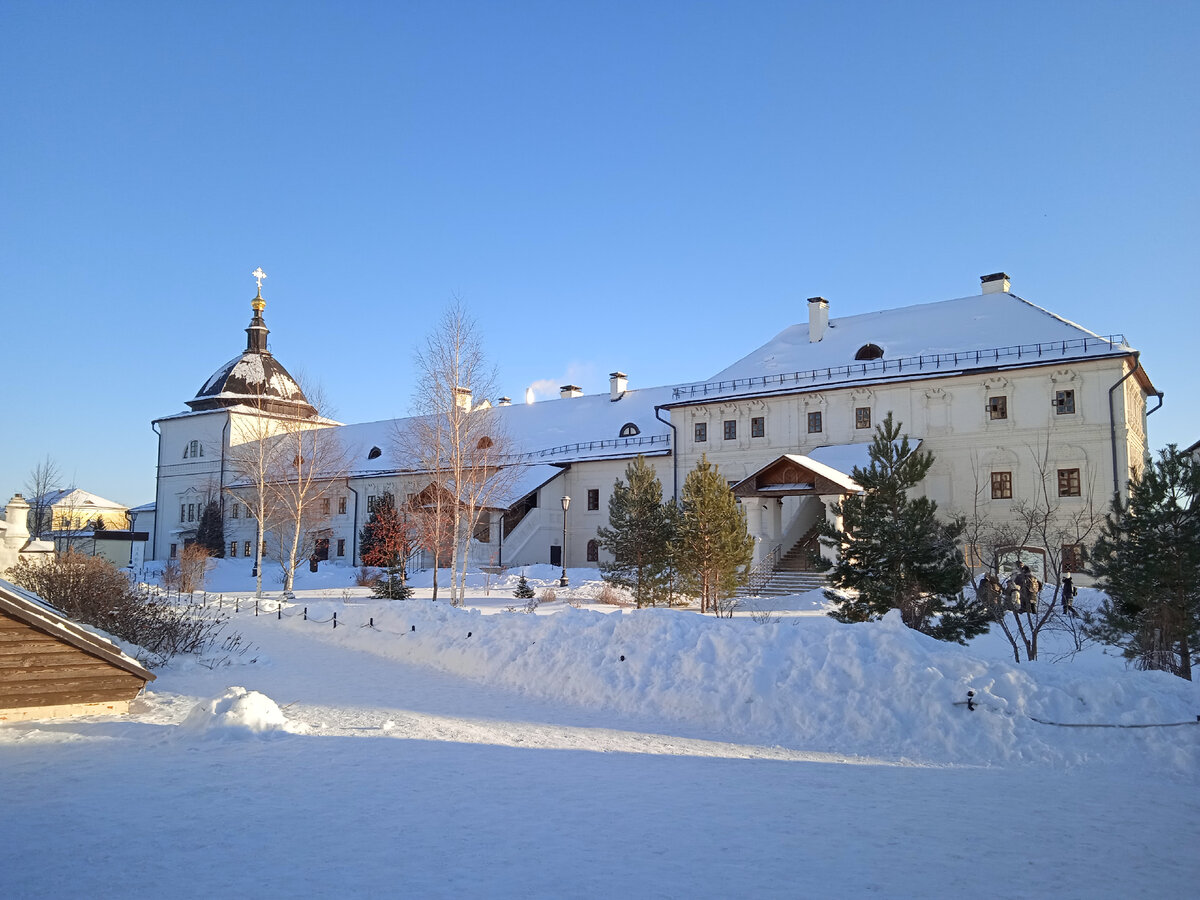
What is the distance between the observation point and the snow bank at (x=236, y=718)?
27.2 feet

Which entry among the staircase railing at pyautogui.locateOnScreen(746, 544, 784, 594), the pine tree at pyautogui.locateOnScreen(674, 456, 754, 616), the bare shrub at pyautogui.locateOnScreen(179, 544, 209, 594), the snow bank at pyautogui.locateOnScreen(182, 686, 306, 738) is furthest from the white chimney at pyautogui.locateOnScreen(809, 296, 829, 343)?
the snow bank at pyautogui.locateOnScreen(182, 686, 306, 738)

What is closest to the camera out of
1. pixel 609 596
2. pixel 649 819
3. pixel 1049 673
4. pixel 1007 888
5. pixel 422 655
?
pixel 1007 888

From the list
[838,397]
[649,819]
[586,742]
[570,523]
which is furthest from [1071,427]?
[649,819]

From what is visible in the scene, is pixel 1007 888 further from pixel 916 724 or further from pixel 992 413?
pixel 992 413

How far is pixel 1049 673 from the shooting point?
941 cm

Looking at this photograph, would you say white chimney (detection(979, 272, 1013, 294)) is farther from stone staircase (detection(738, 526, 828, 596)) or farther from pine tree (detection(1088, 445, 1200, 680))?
pine tree (detection(1088, 445, 1200, 680))

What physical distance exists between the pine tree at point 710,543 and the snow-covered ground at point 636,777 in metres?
8.25

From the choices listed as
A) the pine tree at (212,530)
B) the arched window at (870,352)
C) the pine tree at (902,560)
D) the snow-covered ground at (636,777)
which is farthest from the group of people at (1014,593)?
the pine tree at (212,530)

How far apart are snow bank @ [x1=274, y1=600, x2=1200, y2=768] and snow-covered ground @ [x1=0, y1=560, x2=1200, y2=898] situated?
0.03 meters

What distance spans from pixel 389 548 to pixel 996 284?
25669mm

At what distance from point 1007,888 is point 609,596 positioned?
18.8m

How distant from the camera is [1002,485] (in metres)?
30.8

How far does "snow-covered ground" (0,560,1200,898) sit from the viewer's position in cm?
510

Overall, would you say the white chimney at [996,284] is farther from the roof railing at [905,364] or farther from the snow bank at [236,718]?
the snow bank at [236,718]
